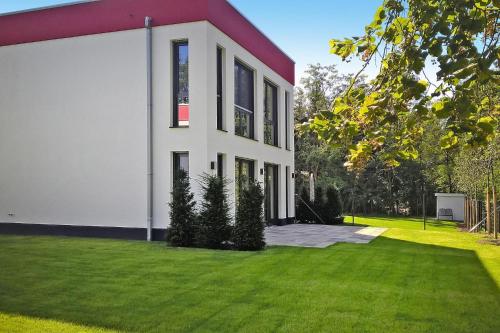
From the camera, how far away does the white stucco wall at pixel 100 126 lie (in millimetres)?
12523

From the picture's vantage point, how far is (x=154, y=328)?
491 centimetres

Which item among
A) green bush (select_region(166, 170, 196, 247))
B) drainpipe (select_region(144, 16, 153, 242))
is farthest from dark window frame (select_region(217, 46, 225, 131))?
green bush (select_region(166, 170, 196, 247))

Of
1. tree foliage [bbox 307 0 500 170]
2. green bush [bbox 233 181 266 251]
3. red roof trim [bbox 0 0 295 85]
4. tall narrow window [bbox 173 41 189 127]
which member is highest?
red roof trim [bbox 0 0 295 85]

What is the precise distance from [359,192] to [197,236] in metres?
25.0

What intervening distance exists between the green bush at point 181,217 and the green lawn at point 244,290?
801 mm

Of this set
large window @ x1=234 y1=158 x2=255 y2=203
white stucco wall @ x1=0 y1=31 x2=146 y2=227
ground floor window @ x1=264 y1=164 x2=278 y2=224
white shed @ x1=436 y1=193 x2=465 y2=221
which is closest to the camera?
white stucco wall @ x1=0 y1=31 x2=146 y2=227

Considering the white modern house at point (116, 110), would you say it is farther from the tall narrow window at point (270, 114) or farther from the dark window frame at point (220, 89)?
the tall narrow window at point (270, 114)

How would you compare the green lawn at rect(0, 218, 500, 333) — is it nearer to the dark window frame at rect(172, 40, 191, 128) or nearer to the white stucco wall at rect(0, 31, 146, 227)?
the white stucco wall at rect(0, 31, 146, 227)

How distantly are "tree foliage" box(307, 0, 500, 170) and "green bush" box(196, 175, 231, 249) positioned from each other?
730 centimetres

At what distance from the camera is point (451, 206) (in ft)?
92.2

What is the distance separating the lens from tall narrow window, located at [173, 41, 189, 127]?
1266 cm

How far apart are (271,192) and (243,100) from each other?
13.2 feet

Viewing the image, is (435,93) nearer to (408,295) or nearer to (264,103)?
(408,295)

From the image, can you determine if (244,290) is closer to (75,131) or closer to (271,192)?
(75,131)
